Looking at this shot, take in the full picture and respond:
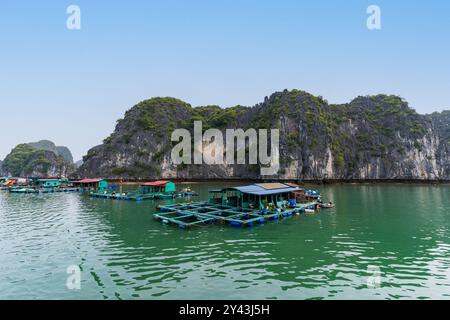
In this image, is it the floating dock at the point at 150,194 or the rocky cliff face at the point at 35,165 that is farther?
the rocky cliff face at the point at 35,165

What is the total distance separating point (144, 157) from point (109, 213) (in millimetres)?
96660

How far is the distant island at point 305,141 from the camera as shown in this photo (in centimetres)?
11488

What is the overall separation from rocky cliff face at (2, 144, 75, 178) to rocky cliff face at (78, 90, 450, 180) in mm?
56998

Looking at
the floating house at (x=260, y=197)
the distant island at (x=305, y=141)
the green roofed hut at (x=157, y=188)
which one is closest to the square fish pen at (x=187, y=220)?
the floating house at (x=260, y=197)

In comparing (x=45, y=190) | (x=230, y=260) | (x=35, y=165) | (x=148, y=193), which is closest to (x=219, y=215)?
(x=230, y=260)

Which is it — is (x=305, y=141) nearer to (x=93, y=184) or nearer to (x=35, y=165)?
(x=93, y=184)

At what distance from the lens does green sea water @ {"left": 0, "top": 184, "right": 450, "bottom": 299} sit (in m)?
13.2

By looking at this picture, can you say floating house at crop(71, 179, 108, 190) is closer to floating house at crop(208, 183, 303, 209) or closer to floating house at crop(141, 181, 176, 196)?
floating house at crop(141, 181, 176, 196)

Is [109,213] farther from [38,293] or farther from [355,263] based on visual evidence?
[355,263]

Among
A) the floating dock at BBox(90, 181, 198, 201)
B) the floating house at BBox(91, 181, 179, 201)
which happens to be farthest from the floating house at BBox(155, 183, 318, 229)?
the floating dock at BBox(90, 181, 198, 201)

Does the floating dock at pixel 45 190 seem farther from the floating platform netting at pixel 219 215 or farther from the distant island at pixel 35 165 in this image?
the distant island at pixel 35 165

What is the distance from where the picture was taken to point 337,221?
99.7ft

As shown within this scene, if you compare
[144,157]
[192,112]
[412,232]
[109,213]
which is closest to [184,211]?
[109,213]

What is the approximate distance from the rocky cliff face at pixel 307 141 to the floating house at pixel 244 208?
239 feet
